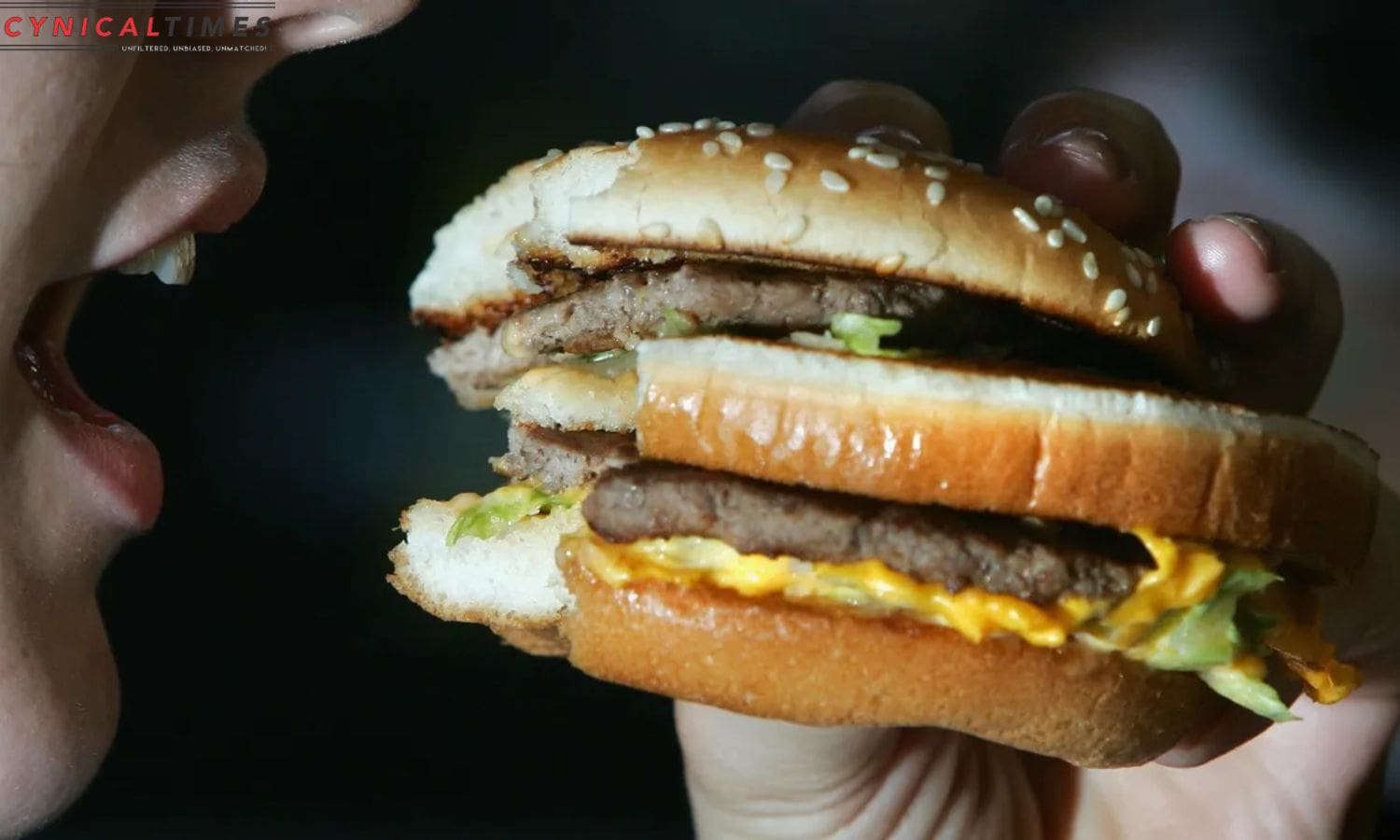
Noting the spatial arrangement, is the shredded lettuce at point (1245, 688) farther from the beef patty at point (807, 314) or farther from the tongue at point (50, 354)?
the tongue at point (50, 354)

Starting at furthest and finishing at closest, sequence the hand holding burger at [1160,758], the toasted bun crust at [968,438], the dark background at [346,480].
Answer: the dark background at [346,480], the hand holding burger at [1160,758], the toasted bun crust at [968,438]

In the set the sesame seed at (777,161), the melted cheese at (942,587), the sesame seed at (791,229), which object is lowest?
the melted cheese at (942,587)

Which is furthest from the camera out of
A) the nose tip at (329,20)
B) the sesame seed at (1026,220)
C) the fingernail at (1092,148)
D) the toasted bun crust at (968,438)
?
the fingernail at (1092,148)

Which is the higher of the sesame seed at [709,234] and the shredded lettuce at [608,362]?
the sesame seed at [709,234]

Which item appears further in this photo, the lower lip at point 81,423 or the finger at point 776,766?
the finger at point 776,766

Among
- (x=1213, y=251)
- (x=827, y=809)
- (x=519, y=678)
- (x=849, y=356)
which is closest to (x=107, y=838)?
(x=519, y=678)

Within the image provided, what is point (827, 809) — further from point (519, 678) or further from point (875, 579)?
point (519, 678)

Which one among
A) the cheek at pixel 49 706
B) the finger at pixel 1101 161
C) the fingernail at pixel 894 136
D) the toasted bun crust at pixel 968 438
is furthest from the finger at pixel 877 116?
the cheek at pixel 49 706
